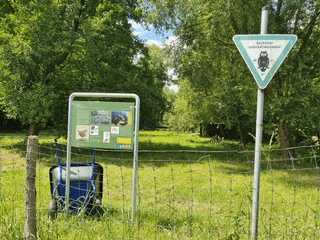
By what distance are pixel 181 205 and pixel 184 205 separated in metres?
0.09

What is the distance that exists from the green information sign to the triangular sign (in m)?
2.76

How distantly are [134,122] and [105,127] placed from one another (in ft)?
1.54

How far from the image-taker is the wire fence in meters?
6.77

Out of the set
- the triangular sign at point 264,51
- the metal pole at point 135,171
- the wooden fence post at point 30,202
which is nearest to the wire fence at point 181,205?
the metal pole at point 135,171

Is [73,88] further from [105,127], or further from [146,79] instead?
[105,127]

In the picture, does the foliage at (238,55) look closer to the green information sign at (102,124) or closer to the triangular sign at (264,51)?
the green information sign at (102,124)

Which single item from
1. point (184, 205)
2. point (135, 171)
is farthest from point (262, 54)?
point (184, 205)

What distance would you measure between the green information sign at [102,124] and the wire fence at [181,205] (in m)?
0.79

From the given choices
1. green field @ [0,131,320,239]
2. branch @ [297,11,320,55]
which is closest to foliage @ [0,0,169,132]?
green field @ [0,131,320,239]

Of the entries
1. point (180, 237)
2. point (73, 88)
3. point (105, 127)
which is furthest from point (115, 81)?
point (180, 237)

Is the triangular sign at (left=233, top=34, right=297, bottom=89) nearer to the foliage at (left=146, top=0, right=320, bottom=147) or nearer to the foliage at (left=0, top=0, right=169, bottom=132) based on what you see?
the foliage at (left=146, top=0, right=320, bottom=147)

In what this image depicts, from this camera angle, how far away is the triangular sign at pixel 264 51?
19.0ft

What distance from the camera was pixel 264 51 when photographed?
5.85m

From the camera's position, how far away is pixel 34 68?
20.4 meters
